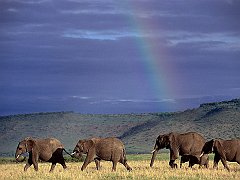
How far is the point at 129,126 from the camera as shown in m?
189

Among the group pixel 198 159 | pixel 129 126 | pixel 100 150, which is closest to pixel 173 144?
pixel 198 159

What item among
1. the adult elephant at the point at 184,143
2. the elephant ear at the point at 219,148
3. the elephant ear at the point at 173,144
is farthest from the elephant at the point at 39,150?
the elephant ear at the point at 219,148

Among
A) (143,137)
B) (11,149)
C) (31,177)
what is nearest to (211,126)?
(143,137)

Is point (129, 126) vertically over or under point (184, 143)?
under

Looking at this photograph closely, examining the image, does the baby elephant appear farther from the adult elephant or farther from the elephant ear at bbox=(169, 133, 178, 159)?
the elephant ear at bbox=(169, 133, 178, 159)

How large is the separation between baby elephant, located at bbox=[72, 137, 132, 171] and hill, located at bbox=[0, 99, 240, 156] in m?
95.4

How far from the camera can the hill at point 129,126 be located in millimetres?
145625

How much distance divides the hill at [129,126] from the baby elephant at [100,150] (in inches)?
3756

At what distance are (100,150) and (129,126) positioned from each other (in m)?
151

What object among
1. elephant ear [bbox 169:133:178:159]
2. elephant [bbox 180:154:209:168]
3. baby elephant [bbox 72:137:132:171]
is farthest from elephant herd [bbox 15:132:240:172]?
elephant ear [bbox 169:133:178:159]

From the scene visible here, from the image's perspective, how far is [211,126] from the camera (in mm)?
146375

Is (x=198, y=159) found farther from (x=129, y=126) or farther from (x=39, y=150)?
(x=129, y=126)

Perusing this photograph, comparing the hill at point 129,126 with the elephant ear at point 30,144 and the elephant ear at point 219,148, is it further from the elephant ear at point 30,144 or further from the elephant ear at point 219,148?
the elephant ear at point 30,144

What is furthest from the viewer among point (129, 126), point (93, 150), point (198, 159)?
point (129, 126)
